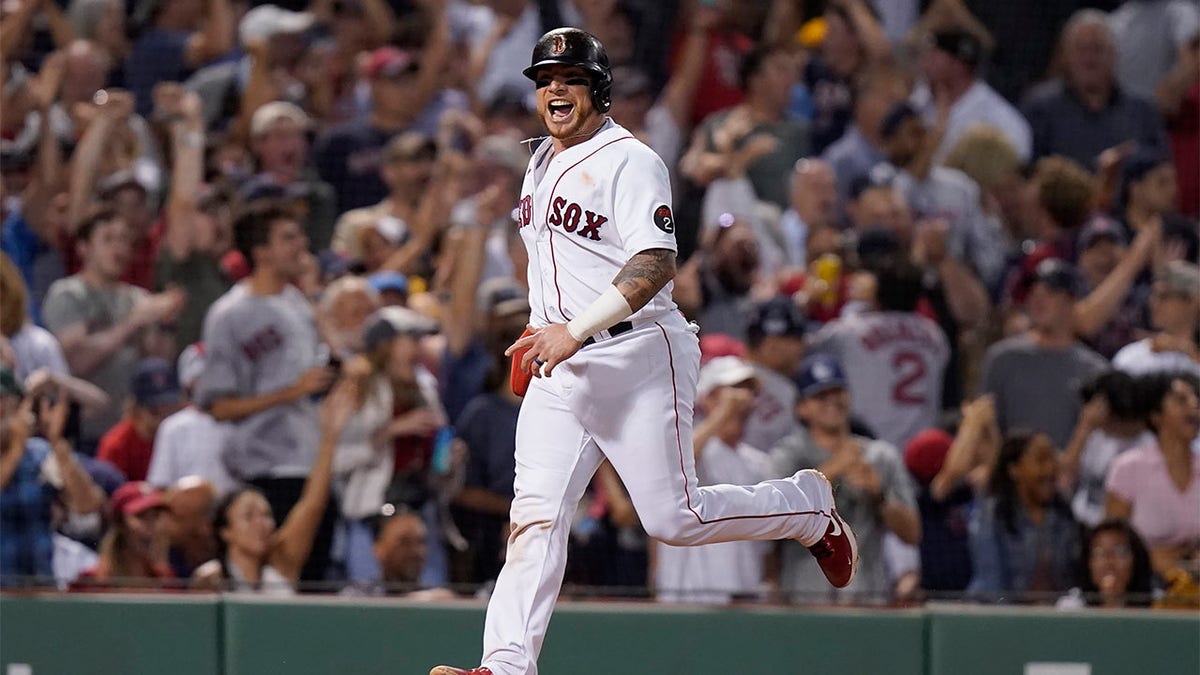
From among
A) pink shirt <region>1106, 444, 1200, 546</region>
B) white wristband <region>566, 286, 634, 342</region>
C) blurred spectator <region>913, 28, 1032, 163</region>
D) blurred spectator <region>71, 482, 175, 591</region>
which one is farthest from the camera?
blurred spectator <region>913, 28, 1032, 163</region>

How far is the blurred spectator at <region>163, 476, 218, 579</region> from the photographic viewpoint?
632cm

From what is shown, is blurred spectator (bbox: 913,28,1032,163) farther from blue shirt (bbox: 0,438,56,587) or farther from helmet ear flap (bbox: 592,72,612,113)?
helmet ear flap (bbox: 592,72,612,113)

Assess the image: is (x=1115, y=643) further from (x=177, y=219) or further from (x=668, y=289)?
(x=177, y=219)

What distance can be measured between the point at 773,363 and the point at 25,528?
105 inches

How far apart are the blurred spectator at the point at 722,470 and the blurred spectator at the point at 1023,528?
0.73 metres

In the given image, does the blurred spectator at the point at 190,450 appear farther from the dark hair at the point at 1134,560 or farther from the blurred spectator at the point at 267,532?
the dark hair at the point at 1134,560

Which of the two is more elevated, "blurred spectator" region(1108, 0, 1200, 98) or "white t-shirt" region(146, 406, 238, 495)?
"blurred spectator" region(1108, 0, 1200, 98)

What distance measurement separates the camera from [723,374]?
259 inches

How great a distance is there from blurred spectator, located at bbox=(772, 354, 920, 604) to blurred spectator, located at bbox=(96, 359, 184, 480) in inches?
85.0

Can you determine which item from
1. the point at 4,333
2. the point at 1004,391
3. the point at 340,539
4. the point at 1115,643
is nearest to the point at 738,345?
the point at 1004,391

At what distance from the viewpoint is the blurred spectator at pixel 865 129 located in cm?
868

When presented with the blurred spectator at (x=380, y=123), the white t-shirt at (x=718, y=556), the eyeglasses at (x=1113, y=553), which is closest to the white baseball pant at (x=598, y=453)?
the white t-shirt at (x=718, y=556)

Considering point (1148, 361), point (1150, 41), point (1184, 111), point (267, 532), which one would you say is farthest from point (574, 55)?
point (1150, 41)

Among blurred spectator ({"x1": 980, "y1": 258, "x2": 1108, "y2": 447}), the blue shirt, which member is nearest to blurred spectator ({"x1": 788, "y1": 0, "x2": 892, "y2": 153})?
blurred spectator ({"x1": 980, "y1": 258, "x2": 1108, "y2": 447})
